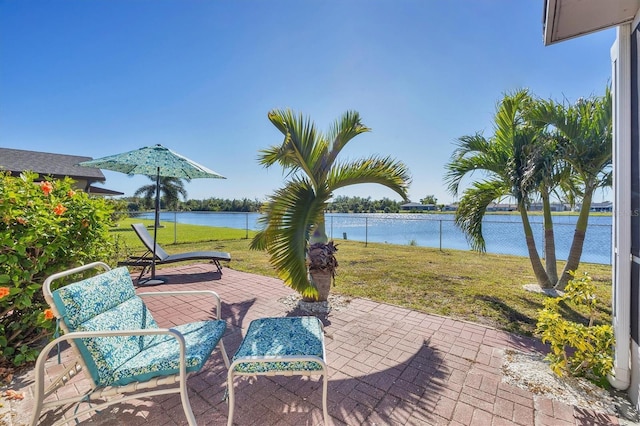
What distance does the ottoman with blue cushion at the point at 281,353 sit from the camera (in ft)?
5.61

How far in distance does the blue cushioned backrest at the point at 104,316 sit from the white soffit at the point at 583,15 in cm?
411

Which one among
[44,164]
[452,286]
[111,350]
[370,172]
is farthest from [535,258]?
[44,164]

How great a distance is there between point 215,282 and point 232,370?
13.5ft

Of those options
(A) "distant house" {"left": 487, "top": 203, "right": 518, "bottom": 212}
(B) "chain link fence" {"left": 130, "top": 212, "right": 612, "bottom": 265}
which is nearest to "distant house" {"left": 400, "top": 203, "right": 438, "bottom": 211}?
(B) "chain link fence" {"left": 130, "top": 212, "right": 612, "bottom": 265}

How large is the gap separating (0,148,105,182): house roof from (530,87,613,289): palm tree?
583 inches

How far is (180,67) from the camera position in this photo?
6.74m

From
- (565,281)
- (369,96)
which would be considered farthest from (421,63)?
(565,281)

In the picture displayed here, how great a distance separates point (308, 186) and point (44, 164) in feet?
46.7

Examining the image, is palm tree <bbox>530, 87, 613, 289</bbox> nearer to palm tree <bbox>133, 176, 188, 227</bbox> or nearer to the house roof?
the house roof

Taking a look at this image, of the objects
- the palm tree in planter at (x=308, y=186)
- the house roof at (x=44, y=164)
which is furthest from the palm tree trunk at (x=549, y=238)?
the house roof at (x=44, y=164)

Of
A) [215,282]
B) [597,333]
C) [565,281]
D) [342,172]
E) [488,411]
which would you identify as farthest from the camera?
[215,282]

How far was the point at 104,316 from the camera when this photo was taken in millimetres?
1957

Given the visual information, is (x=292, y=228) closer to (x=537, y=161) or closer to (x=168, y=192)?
(x=537, y=161)

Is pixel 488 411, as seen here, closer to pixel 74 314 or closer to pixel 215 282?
pixel 74 314
